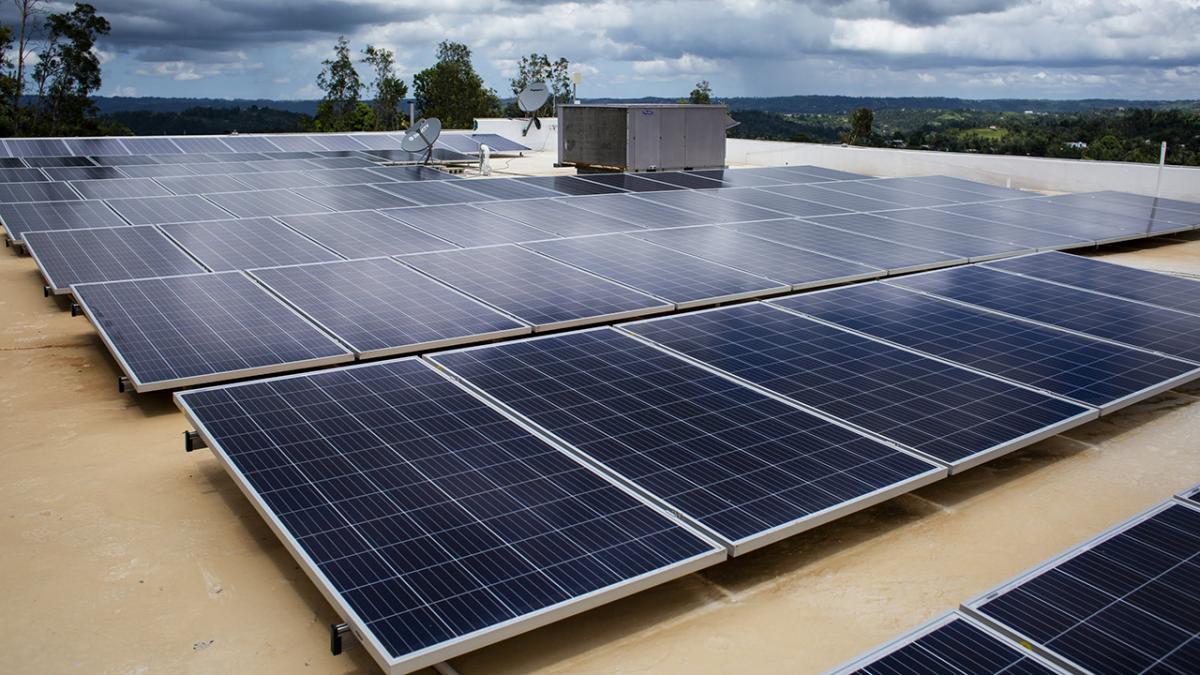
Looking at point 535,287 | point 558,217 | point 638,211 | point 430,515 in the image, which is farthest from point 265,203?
point 430,515

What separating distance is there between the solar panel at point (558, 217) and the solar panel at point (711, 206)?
7.53 ft

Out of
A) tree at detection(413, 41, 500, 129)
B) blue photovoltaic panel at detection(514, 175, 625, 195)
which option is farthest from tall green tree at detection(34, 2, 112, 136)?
blue photovoltaic panel at detection(514, 175, 625, 195)

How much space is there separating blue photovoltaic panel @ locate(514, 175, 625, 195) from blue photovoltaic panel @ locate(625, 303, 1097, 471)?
12456mm

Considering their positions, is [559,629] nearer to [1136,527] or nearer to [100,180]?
[1136,527]

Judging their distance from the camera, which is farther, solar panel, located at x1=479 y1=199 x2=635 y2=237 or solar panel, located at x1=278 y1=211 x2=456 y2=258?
solar panel, located at x1=479 y1=199 x2=635 y2=237

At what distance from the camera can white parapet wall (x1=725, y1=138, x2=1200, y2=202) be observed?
94.2 ft

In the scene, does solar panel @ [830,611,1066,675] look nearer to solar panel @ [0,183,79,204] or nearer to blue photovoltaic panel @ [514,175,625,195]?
blue photovoltaic panel @ [514,175,625,195]

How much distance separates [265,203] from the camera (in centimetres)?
2198

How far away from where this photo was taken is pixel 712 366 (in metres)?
10.7

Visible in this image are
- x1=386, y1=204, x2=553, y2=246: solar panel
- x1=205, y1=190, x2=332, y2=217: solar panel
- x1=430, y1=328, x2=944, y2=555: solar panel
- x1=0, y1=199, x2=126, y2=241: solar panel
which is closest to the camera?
x1=430, y1=328, x2=944, y2=555: solar panel

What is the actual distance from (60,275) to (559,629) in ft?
35.8

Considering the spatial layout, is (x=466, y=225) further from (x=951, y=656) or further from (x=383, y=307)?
(x=951, y=656)

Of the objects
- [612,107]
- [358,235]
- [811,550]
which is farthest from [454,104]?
[811,550]

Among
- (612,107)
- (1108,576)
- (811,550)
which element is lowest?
(811,550)
